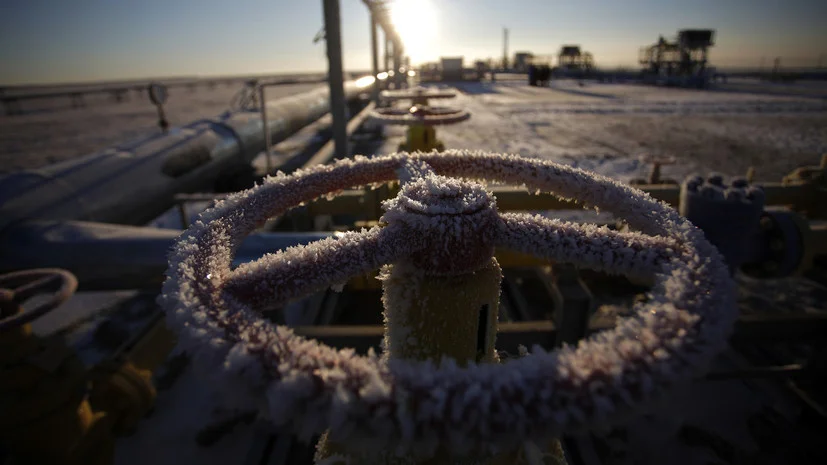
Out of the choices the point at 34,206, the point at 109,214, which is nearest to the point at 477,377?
the point at 34,206

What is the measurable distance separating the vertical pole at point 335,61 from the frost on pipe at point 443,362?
441 centimetres

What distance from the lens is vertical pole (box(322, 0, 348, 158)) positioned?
14.3 ft

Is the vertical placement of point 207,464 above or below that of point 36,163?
below

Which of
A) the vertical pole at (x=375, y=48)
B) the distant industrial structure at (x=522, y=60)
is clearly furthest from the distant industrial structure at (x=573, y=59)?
the vertical pole at (x=375, y=48)

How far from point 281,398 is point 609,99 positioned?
19.9 meters

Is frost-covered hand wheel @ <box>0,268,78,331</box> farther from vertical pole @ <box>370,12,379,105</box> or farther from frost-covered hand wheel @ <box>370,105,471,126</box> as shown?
vertical pole @ <box>370,12,379,105</box>

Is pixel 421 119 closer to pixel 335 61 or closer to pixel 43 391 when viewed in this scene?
pixel 335 61

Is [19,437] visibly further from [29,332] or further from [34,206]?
[34,206]

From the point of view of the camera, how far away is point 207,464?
77.1 inches

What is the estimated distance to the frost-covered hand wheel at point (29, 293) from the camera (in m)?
1.52

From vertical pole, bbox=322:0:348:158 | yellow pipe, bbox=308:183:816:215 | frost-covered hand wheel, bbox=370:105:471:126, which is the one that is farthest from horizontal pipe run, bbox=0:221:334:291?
vertical pole, bbox=322:0:348:158

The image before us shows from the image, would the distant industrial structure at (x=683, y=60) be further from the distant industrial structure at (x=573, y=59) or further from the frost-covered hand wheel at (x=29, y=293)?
the frost-covered hand wheel at (x=29, y=293)

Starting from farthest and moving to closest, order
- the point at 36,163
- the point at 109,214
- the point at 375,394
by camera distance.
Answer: the point at 36,163 → the point at 109,214 → the point at 375,394

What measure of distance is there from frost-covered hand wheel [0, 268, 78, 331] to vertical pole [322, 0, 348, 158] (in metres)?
3.48
